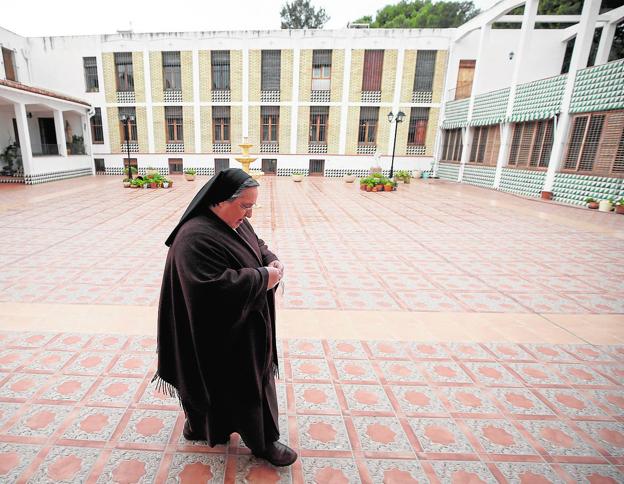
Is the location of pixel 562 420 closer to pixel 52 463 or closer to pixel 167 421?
pixel 167 421

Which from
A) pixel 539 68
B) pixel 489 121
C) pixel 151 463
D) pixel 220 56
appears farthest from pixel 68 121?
pixel 539 68

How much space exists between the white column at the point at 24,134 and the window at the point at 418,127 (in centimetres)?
1789

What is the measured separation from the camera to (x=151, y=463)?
2061 mm

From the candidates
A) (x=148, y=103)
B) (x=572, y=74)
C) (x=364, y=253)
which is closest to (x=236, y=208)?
(x=364, y=253)

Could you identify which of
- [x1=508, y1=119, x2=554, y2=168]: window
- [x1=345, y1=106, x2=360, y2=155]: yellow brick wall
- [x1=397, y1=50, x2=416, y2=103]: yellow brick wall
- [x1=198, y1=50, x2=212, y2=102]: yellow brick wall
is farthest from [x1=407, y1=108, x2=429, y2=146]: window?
[x1=198, y1=50, x2=212, y2=102]: yellow brick wall

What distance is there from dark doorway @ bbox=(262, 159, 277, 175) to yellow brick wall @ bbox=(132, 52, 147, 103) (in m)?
7.43

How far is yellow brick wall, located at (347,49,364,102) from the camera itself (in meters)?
19.3

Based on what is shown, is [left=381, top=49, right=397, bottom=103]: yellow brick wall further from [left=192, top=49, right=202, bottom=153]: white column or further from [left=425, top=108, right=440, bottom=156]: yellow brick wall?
[left=192, top=49, right=202, bottom=153]: white column

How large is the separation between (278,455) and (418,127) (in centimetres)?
2088

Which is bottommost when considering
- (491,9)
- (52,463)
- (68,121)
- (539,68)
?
(52,463)

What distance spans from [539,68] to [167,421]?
22.7 m

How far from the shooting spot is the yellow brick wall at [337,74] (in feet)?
63.3

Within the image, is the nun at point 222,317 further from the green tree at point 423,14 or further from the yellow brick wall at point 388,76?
the green tree at point 423,14

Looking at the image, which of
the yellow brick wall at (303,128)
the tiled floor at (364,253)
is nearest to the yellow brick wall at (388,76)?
the yellow brick wall at (303,128)
